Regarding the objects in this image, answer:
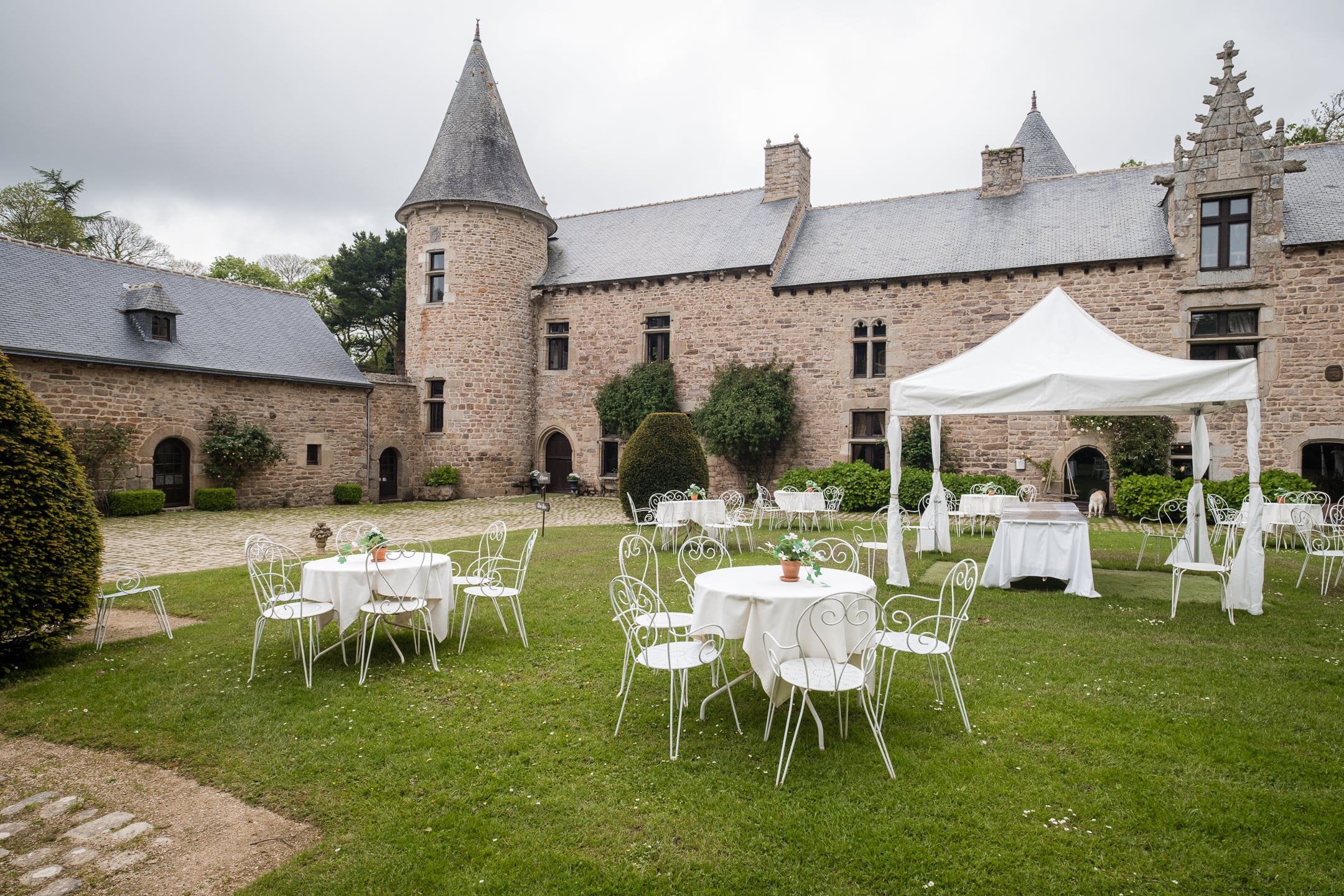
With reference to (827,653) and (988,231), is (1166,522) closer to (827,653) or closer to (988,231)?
(988,231)

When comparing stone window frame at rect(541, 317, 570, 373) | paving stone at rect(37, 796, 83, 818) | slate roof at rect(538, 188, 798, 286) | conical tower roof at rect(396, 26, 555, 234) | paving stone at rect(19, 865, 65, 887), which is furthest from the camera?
stone window frame at rect(541, 317, 570, 373)

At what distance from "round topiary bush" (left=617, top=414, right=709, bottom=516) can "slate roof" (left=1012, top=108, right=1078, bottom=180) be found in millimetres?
13816

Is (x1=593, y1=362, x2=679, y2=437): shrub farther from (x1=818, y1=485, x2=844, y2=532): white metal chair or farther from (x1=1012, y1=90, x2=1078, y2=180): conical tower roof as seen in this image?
(x1=1012, y1=90, x2=1078, y2=180): conical tower roof

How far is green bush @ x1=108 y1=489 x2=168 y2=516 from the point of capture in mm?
14055

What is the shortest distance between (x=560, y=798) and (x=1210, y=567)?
20.7 feet

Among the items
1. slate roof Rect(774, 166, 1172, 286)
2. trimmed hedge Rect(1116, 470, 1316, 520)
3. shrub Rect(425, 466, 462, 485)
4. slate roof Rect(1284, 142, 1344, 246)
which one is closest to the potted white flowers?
trimmed hedge Rect(1116, 470, 1316, 520)

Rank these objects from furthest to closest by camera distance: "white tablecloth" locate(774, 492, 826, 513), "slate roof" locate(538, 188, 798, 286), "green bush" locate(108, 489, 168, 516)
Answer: "slate roof" locate(538, 188, 798, 286), "green bush" locate(108, 489, 168, 516), "white tablecloth" locate(774, 492, 826, 513)

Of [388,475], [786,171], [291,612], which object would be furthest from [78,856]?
[786,171]

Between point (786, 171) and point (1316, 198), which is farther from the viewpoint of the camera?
point (786, 171)

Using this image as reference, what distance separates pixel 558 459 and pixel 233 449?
8.06 m

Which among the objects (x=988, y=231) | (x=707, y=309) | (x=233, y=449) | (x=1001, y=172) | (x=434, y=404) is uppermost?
(x=1001, y=172)

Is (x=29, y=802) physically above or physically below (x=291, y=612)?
below

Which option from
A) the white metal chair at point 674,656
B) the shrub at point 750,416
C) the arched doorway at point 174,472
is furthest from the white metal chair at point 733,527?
the arched doorway at point 174,472

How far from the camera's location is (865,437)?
17.3 m
